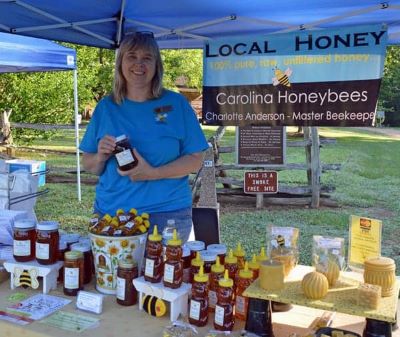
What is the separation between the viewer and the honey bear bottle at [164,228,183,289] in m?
1.71

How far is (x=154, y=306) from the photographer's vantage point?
1.72 meters

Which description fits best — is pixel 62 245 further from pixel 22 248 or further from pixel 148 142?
pixel 148 142

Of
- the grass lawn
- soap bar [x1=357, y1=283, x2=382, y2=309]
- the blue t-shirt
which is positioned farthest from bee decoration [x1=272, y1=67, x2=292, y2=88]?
soap bar [x1=357, y1=283, x2=382, y2=309]

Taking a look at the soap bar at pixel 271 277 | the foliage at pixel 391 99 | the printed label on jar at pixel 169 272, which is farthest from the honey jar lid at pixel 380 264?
the foliage at pixel 391 99

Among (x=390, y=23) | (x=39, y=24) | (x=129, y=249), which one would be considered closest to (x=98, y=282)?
(x=129, y=249)

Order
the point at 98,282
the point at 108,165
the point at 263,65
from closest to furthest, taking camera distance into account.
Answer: the point at 98,282
the point at 108,165
the point at 263,65

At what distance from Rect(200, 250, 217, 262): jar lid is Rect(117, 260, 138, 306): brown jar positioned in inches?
9.7

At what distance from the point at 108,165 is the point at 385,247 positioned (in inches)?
168

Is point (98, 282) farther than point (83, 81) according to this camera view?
No

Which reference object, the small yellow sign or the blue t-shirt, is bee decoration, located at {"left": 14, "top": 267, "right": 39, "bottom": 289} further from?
the small yellow sign

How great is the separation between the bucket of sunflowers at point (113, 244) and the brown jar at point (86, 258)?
0.08 m

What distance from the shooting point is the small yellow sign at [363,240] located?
187 centimetres

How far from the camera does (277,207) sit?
24.6ft

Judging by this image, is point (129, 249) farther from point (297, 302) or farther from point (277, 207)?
point (277, 207)
